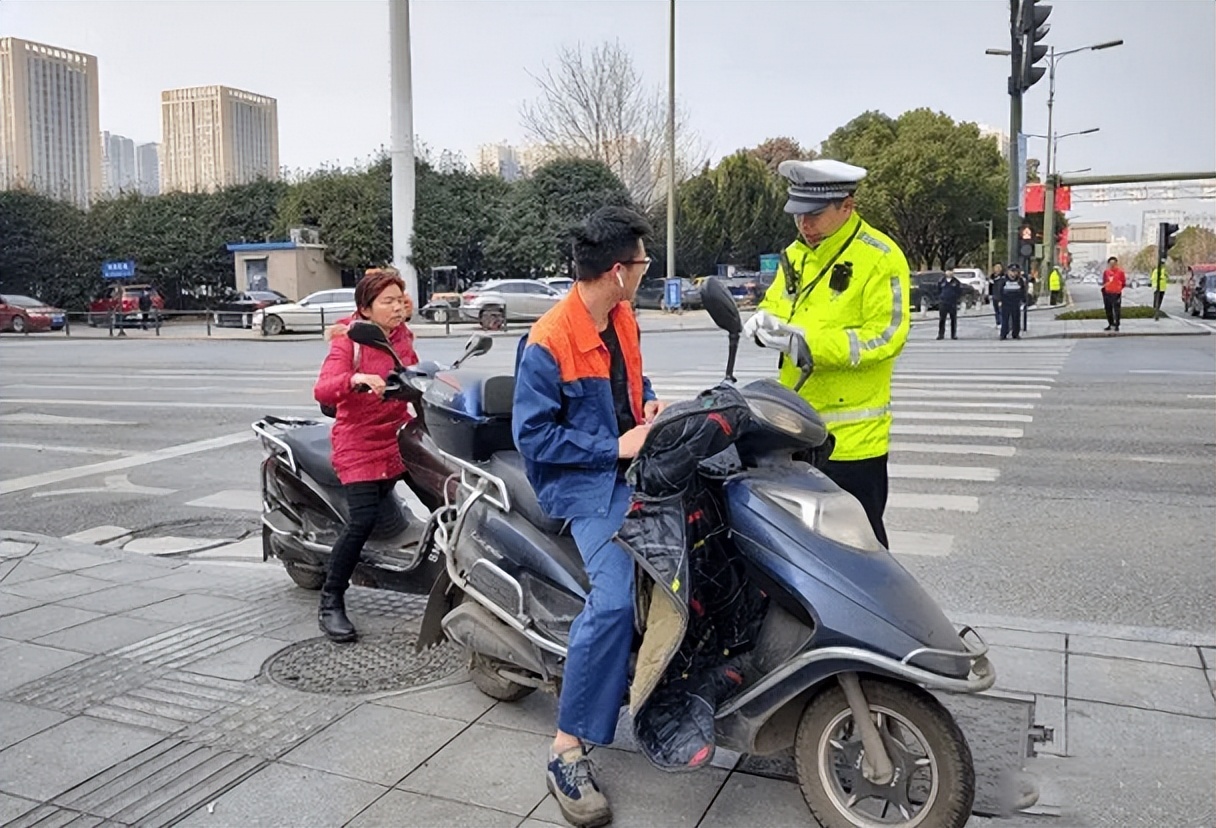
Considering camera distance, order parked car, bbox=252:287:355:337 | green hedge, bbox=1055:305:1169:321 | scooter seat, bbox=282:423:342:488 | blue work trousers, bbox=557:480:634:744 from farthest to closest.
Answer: parked car, bbox=252:287:355:337 < green hedge, bbox=1055:305:1169:321 < scooter seat, bbox=282:423:342:488 < blue work trousers, bbox=557:480:634:744

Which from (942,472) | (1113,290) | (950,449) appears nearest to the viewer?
(942,472)

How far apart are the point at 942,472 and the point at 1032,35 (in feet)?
39.2

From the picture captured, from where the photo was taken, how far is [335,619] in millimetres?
4887

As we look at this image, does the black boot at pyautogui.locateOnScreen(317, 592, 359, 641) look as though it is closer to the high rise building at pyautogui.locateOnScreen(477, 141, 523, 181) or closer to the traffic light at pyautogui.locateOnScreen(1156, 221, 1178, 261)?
the traffic light at pyautogui.locateOnScreen(1156, 221, 1178, 261)

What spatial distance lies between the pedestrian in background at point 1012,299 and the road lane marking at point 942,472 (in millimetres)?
16151

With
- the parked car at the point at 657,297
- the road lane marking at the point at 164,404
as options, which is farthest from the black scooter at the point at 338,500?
the parked car at the point at 657,297

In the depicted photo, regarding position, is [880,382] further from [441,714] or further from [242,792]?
[242,792]

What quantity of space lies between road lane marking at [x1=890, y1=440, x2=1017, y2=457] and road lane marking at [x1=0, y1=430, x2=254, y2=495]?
6196 mm

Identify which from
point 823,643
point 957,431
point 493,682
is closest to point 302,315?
point 957,431

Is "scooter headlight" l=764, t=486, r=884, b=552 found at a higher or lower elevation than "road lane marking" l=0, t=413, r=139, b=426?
higher

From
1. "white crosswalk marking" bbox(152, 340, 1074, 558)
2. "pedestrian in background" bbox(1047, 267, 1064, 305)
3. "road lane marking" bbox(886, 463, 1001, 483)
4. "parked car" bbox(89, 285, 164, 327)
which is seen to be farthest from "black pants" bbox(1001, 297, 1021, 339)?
"parked car" bbox(89, 285, 164, 327)

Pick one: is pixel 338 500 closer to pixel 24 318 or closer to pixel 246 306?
pixel 246 306

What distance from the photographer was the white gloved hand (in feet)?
12.1

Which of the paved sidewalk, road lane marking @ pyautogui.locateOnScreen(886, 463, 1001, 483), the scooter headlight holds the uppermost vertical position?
the scooter headlight
